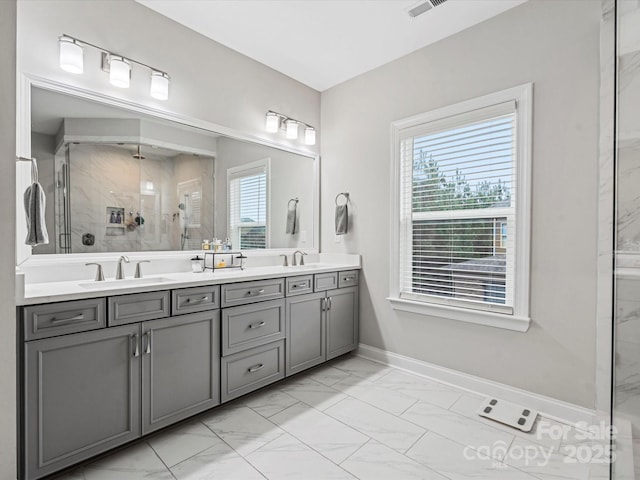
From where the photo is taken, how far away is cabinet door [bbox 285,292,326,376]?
258 centimetres

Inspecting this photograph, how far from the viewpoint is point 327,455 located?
5.73 ft

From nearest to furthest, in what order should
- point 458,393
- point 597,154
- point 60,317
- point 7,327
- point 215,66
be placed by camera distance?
point 7,327 → point 60,317 → point 597,154 → point 458,393 → point 215,66

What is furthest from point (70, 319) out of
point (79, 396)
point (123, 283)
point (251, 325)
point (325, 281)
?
point (325, 281)

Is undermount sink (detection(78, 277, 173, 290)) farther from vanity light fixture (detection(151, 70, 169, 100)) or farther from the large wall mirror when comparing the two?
vanity light fixture (detection(151, 70, 169, 100))

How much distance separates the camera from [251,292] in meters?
2.31

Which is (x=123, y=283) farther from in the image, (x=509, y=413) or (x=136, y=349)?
(x=509, y=413)

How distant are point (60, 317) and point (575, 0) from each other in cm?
339

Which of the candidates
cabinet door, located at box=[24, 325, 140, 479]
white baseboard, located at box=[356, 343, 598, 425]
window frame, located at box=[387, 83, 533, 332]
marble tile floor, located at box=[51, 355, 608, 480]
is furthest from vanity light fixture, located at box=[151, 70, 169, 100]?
white baseboard, located at box=[356, 343, 598, 425]

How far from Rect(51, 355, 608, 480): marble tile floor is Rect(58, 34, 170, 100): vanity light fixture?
2.18 metres

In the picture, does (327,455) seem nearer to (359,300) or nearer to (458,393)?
(458,393)

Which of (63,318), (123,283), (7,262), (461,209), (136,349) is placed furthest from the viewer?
(461,209)

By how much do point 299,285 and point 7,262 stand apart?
69.0 inches

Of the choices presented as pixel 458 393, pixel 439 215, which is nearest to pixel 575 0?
pixel 439 215

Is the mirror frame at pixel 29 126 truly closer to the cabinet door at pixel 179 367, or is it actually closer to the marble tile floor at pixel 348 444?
the cabinet door at pixel 179 367
